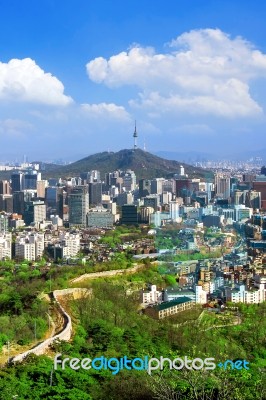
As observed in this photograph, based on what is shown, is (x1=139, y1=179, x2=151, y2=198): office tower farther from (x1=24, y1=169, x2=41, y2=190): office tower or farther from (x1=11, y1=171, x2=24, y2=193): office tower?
(x1=11, y1=171, x2=24, y2=193): office tower

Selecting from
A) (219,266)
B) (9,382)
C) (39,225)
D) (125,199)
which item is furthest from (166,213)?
(9,382)

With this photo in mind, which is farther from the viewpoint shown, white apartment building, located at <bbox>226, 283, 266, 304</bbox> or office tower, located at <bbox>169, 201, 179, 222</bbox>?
office tower, located at <bbox>169, 201, 179, 222</bbox>

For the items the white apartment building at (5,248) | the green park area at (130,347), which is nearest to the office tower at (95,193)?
the white apartment building at (5,248)

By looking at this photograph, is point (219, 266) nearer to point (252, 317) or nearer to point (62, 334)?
point (252, 317)

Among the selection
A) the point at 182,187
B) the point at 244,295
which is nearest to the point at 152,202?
the point at 182,187

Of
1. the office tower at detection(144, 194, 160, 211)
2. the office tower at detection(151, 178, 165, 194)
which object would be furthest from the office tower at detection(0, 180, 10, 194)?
the office tower at detection(144, 194, 160, 211)
